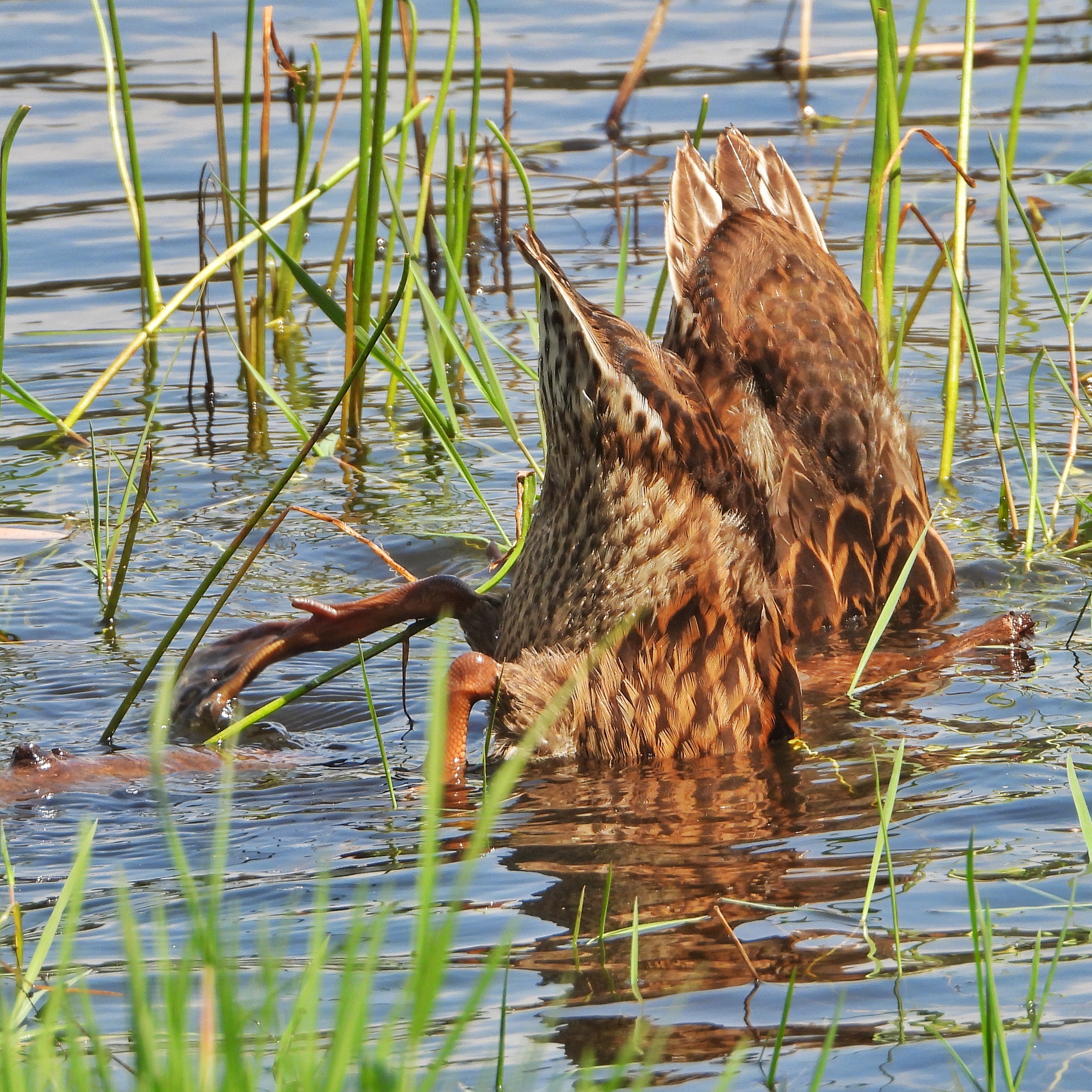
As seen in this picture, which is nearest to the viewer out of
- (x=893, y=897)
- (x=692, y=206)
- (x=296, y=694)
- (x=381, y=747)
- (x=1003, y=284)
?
(x=893, y=897)

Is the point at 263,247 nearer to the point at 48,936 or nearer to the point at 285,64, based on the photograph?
the point at 285,64

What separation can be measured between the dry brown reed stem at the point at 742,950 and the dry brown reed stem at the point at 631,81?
679 cm

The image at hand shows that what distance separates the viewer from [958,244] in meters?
5.58

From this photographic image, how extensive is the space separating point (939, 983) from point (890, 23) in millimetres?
3230

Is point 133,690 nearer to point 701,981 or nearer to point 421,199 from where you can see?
point 701,981

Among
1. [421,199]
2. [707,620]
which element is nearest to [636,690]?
[707,620]

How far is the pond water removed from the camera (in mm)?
2838

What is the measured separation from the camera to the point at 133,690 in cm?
407

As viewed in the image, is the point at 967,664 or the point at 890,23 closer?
the point at 967,664

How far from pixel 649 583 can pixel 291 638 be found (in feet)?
2.89

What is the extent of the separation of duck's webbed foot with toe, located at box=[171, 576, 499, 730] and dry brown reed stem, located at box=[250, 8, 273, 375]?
2110mm

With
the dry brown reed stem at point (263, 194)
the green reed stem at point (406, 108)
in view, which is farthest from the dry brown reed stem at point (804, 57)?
the dry brown reed stem at point (263, 194)

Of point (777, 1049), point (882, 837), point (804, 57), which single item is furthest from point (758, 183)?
point (804, 57)

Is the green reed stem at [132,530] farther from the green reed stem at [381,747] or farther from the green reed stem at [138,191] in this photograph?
the green reed stem at [138,191]
